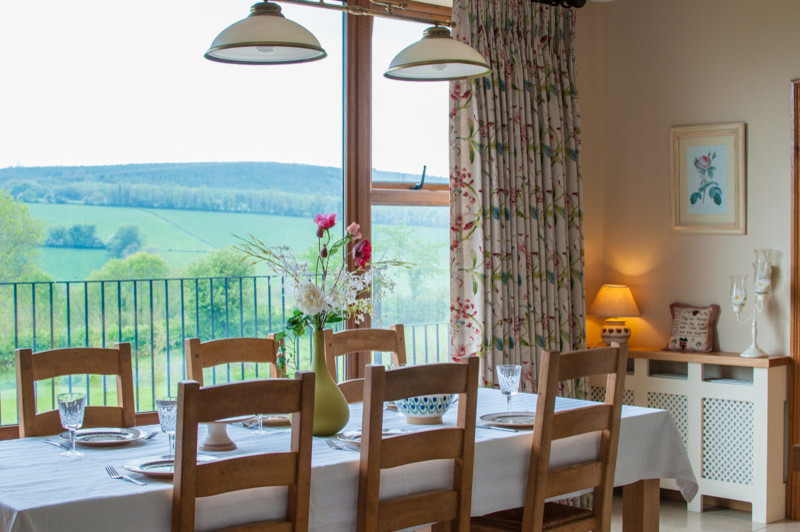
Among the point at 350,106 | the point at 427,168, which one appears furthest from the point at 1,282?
the point at 427,168

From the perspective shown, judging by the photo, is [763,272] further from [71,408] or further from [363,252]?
[71,408]

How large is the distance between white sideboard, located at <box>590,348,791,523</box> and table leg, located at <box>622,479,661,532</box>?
1.74m

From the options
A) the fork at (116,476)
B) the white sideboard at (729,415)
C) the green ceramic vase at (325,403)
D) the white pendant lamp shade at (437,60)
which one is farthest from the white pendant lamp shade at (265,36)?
the white sideboard at (729,415)

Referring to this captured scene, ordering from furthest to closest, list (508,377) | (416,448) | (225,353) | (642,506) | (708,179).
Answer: (708,179) < (225,353) < (642,506) < (508,377) < (416,448)

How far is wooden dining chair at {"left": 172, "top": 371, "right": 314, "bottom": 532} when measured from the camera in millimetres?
2225

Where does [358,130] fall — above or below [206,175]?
above

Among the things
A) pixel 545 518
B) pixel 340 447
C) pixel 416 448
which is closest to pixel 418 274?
pixel 545 518

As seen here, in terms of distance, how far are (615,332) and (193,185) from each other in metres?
2.48

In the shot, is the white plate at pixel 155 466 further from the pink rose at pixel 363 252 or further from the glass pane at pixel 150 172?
the glass pane at pixel 150 172

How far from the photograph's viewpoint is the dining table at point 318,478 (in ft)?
7.33

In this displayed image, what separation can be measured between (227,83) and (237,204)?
58cm

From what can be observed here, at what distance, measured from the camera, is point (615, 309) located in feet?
18.3

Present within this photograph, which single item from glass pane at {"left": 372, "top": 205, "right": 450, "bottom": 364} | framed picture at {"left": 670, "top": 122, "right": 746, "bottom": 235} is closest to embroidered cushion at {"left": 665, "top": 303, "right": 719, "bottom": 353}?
framed picture at {"left": 670, "top": 122, "right": 746, "bottom": 235}

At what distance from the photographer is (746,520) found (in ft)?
16.4
